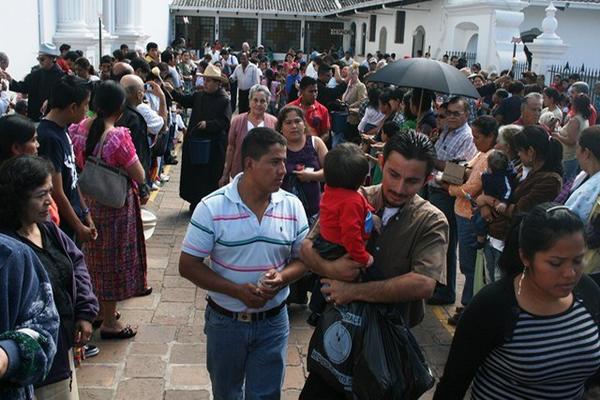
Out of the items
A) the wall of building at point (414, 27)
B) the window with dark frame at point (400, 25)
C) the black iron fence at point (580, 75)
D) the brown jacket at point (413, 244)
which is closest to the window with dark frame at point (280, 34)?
the wall of building at point (414, 27)

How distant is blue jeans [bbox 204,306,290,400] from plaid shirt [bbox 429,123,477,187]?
295 cm

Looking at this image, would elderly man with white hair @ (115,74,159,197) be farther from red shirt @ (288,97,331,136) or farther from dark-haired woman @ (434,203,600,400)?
dark-haired woman @ (434,203,600,400)

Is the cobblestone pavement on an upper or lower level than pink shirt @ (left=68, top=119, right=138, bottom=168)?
lower

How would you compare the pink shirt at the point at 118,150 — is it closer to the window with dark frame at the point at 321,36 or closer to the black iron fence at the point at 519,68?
the black iron fence at the point at 519,68

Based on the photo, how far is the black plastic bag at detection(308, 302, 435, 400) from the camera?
8.45 ft

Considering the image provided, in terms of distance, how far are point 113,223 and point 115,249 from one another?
20cm

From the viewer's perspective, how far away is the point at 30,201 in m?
2.83

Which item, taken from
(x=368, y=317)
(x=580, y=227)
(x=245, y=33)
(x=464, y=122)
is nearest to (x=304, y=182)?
(x=464, y=122)

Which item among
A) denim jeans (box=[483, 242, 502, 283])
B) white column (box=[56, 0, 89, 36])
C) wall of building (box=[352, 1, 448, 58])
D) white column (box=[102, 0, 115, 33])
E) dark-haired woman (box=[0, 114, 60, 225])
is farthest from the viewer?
wall of building (box=[352, 1, 448, 58])

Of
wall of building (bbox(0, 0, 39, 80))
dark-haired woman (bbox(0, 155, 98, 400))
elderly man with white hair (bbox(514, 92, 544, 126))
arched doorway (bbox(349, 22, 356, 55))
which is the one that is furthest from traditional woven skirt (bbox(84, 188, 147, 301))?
arched doorway (bbox(349, 22, 356, 55))

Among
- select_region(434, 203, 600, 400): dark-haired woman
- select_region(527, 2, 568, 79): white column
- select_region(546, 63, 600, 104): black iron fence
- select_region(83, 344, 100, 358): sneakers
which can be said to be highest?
select_region(527, 2, 568, 79): white column

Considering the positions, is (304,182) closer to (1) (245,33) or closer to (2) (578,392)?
(2) (578,392)

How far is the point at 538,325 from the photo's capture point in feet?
7.86

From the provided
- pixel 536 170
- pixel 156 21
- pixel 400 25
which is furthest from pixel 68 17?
pixel 400 25
